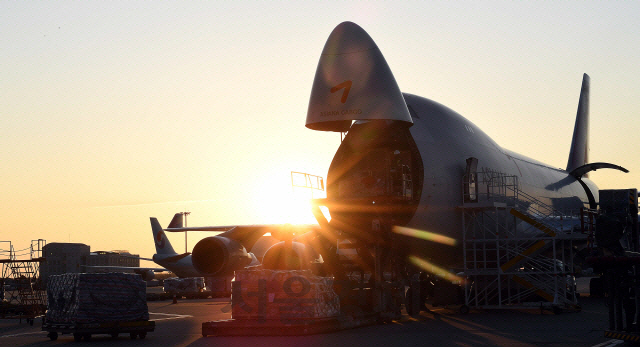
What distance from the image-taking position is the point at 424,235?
59.4 feet

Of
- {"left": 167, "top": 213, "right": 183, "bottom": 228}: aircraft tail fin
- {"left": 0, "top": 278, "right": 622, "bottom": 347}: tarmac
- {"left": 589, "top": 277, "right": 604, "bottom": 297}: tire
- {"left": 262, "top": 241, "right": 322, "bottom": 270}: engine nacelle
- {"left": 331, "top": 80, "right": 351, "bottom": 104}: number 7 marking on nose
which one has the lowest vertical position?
{"left": 589, "top": 277, "right": 604, "bottom": 297}: tire

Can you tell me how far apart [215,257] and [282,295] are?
6307 mm

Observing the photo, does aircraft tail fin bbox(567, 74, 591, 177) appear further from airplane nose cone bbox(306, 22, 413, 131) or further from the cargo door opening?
airplane nose cone bbox(306, 22, 413, 131)

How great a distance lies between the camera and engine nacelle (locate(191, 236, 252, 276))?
68.4 feet

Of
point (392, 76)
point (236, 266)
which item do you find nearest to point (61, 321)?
point (236, 266)

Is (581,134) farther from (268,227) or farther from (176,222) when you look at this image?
(176,222)

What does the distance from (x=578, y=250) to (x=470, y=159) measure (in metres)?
9.19

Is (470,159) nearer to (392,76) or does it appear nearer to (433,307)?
(392,76)

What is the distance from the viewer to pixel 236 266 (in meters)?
21.0

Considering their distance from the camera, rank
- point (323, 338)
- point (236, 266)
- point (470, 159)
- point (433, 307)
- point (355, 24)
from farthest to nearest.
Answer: point (433, 307)
point (236, 266)
point (470, 159)
point (355, 24)
point (323, 338)

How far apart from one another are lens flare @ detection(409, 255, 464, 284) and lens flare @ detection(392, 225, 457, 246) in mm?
731

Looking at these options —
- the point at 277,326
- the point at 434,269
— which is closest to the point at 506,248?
the point at 434,269

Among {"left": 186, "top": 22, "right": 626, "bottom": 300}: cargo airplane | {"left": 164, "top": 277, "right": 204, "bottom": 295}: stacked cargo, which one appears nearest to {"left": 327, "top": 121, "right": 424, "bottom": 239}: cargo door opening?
{"left": 186, "top": 22, "right": 626, "bottom": 300}: cargo airplane

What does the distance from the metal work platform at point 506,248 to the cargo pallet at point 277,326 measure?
5615 millimetres
